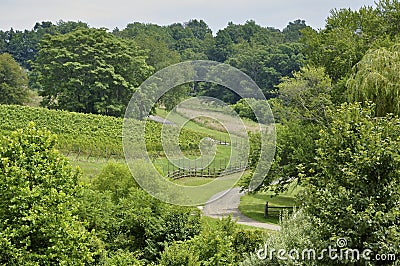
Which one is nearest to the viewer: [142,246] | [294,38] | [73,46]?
[142,246]

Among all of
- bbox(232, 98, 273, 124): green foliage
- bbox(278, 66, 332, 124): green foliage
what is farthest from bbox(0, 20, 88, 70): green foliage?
bbox(278, 66, 332, 124): green foliage

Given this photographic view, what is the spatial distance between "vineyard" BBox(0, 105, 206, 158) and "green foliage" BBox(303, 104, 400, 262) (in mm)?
20202

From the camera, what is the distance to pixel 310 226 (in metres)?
9.40

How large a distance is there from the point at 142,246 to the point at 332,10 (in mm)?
19061

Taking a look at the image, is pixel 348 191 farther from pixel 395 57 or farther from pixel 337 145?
pixel 395 57

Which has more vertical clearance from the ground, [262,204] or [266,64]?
[266,64]

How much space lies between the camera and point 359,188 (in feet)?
29.0

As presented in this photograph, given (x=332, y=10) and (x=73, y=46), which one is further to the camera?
(x=73, y=46)

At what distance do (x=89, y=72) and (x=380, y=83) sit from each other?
113ft

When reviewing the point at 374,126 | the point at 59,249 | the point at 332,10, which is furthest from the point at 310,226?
the point at 332,10

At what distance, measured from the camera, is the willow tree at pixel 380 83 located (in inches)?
632

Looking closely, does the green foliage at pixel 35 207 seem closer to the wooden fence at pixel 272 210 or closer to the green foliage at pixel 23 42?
the wooden fence at pixel 272 210

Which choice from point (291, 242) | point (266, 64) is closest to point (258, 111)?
point (291, 242)

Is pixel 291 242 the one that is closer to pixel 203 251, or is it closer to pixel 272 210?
pixel 203 251
